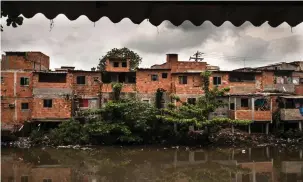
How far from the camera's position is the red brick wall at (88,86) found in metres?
28.9

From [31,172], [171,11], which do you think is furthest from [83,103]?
[171,11]

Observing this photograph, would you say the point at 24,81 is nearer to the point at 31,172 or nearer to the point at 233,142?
the point at 31,172

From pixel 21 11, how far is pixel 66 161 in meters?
18.1

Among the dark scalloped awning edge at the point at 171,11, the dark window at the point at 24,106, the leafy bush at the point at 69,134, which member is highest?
the dark scalloped awning edge at the point at 171,11

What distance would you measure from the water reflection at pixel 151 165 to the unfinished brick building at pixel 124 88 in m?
5.27

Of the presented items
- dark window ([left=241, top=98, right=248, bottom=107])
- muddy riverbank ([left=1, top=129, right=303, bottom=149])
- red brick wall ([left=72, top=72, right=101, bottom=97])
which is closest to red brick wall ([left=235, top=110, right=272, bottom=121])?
dark window ([left=241, top=98, right=248, bottom=107])

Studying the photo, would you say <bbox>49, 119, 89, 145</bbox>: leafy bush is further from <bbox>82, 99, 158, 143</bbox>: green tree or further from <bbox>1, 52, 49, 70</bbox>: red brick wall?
<bbox>1, 52, 49, 70</bbox>: red brick wall

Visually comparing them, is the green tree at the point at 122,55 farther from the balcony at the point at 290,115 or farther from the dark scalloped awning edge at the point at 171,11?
the dark scalloped awning edge at the point at 171,11

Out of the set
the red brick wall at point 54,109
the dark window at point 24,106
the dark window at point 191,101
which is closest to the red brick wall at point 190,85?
the dark window at point 191,101

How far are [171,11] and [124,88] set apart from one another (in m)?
26.7

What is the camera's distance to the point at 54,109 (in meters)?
27.6

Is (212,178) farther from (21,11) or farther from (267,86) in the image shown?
(267,86)

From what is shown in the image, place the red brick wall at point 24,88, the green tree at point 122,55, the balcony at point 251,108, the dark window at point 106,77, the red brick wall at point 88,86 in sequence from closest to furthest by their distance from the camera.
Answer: the red brick wall at point 24,88, the balcony at point 251,108, the red brick wall at point 88,86, the dark window at point 106,77, the green tree at point 122,55

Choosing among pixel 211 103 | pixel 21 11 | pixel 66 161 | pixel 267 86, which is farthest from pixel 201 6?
pixel 267 86
